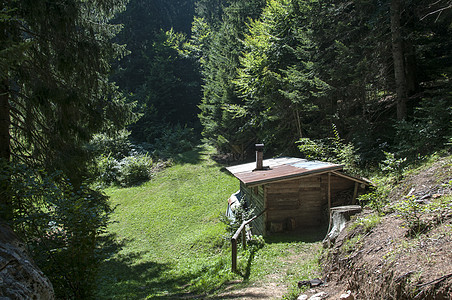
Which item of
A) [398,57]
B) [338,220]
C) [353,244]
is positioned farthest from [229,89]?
[353,244]

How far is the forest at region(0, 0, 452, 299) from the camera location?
5.14 meters

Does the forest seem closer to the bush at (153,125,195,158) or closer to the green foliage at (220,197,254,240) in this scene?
the bush at (153,125,195,158)

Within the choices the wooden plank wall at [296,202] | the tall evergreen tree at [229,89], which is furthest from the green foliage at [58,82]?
the tall evergreen tree at [229,89]

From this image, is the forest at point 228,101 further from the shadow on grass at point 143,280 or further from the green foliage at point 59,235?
the shadow on grass at point 143,280

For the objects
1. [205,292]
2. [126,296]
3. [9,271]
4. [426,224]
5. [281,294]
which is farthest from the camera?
[126,296]

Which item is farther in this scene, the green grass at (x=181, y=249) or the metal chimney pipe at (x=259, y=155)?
the metal chimney pipe at (x=259, y=155)

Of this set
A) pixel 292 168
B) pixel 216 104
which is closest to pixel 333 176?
pixel 292 168

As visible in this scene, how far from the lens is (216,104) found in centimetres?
2664

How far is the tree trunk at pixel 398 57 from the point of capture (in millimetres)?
11241

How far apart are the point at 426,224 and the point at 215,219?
11433 millimetres

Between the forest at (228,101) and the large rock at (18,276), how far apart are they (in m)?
0.55

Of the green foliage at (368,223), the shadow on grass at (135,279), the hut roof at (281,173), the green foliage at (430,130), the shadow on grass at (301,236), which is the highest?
the green foliage at (430,130)

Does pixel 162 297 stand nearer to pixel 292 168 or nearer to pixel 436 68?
pixel 292 168

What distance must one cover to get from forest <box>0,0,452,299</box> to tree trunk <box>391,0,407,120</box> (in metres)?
0.04
